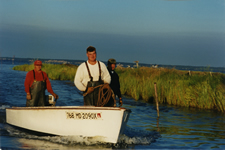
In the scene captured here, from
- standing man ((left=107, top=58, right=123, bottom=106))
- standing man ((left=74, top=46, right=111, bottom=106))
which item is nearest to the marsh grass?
standing man ((left=107, top=58, right=123, bottom=106))

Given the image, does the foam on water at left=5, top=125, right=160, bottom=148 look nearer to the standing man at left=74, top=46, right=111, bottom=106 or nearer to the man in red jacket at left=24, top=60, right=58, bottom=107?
the man in red jacket at left=24, top=60, right=58, bottom=107

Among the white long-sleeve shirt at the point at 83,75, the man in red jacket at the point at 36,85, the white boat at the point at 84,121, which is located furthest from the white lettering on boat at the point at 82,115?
the man in red jacket at the point at 36,85

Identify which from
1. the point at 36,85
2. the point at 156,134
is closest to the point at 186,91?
the point at 156,134

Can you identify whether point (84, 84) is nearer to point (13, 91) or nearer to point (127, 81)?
point (127, 81)

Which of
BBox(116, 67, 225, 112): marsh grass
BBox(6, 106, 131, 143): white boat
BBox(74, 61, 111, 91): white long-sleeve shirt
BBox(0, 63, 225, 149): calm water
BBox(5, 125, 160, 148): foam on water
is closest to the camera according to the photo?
BBox(6, 106, 131, 143): white boat

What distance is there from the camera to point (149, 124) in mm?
12641

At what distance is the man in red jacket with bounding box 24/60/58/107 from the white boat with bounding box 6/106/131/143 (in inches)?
22.6

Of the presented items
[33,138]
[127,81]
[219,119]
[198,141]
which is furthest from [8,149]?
[127,81]

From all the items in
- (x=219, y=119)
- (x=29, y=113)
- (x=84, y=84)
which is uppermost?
(x=84, y=84)

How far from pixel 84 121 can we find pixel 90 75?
1189mm

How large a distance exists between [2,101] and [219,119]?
1160 cm

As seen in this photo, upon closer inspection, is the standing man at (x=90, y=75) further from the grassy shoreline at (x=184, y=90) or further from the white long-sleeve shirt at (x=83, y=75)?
the grassy shoreline at (x=184, y=90)

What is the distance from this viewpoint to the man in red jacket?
30.9ft

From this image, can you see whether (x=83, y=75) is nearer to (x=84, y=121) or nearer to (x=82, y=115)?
(x=82, y=115)
